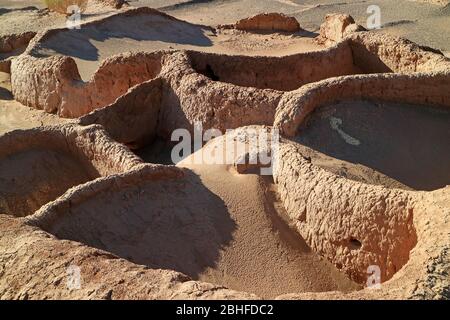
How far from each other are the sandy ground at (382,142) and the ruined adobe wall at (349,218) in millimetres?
785

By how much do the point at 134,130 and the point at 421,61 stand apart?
470 centimetres

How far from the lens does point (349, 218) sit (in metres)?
5.28

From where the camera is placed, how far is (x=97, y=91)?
972 cm

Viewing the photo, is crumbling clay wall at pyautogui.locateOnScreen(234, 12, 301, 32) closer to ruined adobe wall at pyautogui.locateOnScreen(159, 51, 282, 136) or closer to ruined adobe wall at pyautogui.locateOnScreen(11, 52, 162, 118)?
ruined adobe wall at pyautogui.locateOnScreen(11, 52, 162, 118)

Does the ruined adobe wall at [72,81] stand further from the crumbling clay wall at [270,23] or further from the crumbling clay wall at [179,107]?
the crumbling clay wall at [270,23]

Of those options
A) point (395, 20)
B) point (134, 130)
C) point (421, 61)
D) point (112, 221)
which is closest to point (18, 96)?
point (134, 130)

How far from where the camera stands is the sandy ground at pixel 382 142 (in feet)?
22.2

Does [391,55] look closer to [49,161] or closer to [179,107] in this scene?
[179,107]

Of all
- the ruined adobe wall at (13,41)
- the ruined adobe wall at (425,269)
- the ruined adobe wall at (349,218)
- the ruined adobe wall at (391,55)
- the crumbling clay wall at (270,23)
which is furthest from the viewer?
the crumbling clay wall at (270,23)

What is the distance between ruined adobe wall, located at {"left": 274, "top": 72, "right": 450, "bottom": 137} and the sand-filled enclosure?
0.06 feet

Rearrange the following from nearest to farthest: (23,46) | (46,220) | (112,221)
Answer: (46,220)
(112,221)
(23,46)

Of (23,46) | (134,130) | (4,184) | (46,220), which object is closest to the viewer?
(46,220)

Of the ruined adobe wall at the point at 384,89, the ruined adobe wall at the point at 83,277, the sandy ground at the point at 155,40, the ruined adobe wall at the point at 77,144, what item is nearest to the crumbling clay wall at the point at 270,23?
the sandy ground at the point at 155,40

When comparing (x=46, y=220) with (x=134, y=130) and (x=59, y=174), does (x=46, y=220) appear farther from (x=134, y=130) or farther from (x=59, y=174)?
(x=134, y=130)
